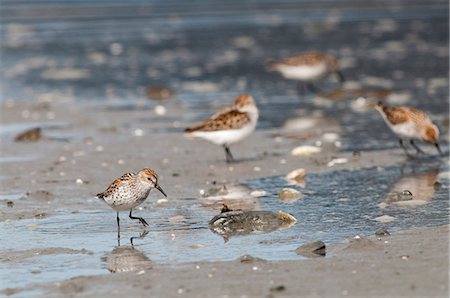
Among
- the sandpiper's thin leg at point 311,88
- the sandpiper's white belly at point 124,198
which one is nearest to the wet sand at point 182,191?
the sandpiper's white belly at point 124,198

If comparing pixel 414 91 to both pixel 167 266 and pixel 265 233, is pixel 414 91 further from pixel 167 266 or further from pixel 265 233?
pixel 167 266

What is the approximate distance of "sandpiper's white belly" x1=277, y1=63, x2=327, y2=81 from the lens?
1997cm

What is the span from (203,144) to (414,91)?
573cm

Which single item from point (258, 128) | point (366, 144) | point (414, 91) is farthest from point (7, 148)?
point (414, 91)

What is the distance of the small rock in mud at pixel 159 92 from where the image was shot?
1959cm

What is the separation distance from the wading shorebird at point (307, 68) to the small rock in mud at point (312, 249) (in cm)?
1141

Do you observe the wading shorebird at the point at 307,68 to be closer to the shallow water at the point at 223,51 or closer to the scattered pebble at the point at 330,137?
the shallow water at the point at 223,51

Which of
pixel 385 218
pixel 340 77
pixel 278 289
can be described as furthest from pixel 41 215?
pixel 340 77

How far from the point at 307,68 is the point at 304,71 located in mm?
82

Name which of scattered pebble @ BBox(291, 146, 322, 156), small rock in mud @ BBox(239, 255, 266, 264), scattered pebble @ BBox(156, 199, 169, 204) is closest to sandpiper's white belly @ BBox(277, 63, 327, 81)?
scattered pebble @ BBox(291, 146, 322, 156)

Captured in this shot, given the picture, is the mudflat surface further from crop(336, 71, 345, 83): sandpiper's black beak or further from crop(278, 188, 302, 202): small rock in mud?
crop(336, 71, 345, 83): sandpiper's black beak

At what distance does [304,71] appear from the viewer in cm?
1997

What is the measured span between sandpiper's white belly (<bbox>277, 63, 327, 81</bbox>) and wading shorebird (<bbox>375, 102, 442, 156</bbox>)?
5.94 meters

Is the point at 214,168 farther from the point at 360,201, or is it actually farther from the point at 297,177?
the point at 360,201
